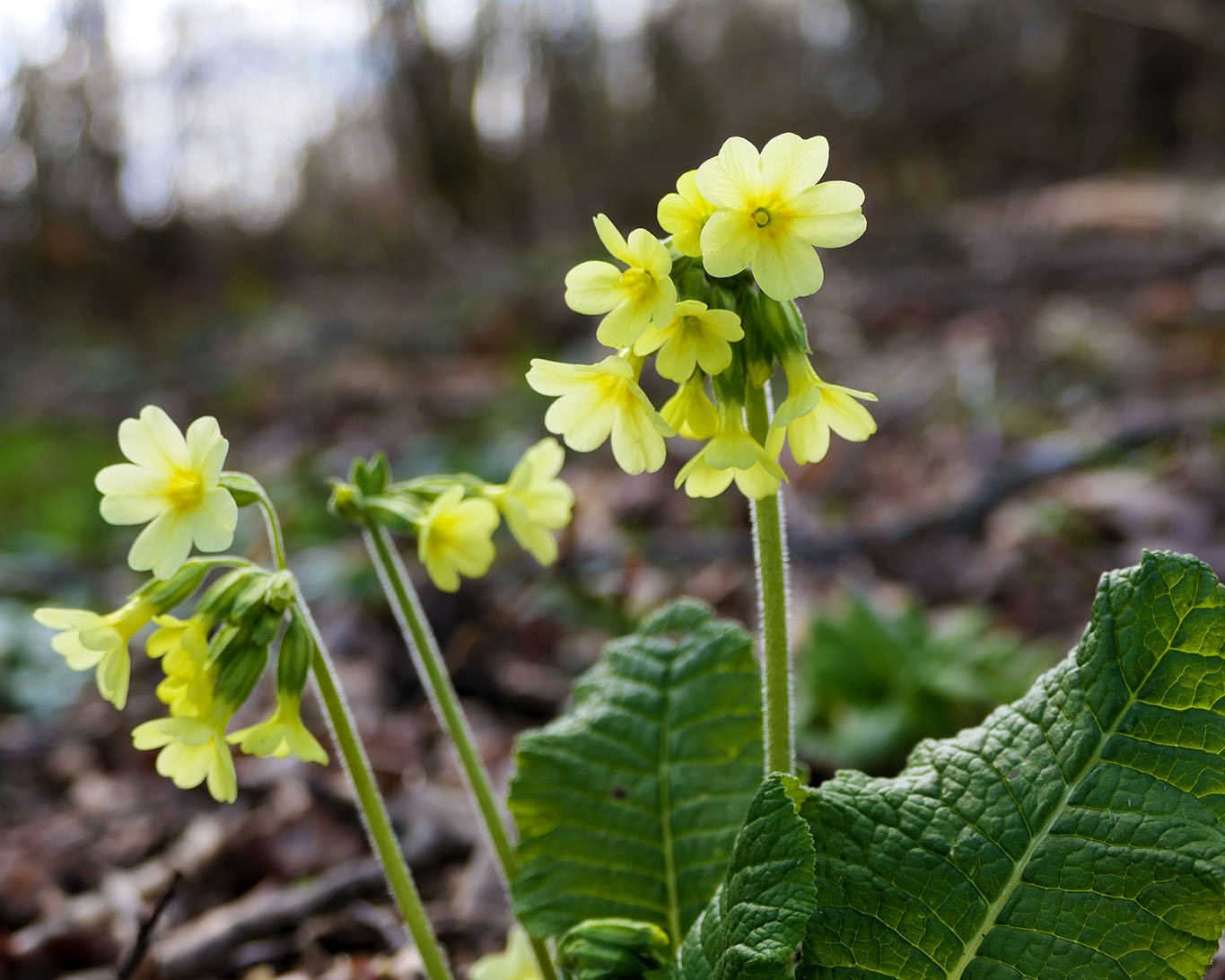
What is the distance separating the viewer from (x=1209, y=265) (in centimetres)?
720

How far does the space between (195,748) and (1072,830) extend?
1248mm

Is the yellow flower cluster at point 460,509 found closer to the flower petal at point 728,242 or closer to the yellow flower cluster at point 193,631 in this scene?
the yellow flower cluster at point 193,631

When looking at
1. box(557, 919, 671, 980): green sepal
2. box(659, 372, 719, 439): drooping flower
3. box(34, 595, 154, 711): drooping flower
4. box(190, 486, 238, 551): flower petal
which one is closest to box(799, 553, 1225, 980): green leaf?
box(557, 919, 671, 980): green sepal

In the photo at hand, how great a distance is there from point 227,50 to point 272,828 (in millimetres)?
16193

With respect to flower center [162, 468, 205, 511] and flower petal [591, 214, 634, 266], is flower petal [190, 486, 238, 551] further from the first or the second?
flower petal [591, 214, 634, 266]

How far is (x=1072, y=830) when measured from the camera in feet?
5.10

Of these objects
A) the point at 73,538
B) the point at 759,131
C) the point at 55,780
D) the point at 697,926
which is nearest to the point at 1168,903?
the point at 697,926

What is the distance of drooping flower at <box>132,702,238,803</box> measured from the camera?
1.59 meters

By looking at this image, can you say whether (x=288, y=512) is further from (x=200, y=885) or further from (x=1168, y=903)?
(x=1168, y=903)

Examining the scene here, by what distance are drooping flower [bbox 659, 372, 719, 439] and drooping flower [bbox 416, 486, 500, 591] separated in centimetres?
36

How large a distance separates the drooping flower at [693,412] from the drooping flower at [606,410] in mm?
55

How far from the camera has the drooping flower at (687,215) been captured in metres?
1.47

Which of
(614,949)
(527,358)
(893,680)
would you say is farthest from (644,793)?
(527,358)

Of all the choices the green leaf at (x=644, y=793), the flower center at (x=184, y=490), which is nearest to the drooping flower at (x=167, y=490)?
the flower center at (x=184, y=490)
